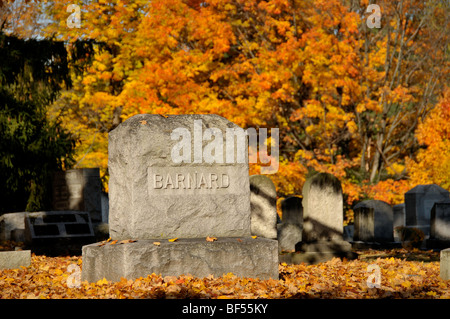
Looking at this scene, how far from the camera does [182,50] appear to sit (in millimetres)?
21828

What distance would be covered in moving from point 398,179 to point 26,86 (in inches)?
518

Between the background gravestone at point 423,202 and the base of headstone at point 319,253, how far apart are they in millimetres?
5551

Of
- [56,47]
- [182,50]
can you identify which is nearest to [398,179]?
[182,50]

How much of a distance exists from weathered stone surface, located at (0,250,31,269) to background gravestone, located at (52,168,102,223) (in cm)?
702

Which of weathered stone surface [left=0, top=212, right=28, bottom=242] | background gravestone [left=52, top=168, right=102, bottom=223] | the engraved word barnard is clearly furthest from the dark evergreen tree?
the engraved word barnard

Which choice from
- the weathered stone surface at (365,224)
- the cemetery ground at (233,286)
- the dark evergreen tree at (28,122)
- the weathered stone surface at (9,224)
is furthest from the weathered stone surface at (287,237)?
the dark evergreen tree at (28,122)

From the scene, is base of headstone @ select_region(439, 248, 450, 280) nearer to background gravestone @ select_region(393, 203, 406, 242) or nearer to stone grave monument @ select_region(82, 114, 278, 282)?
stone grave monument @ select_region(82, 114, 278, 282)

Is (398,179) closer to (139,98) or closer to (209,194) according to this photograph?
(139,98)

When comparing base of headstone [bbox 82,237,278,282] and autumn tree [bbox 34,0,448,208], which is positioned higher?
autumn tree [bbox 34,0,448,208]

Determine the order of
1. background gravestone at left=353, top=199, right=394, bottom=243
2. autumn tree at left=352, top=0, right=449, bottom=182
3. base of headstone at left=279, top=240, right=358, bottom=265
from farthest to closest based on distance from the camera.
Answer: autumn tree at left=352, top=0, right=449, bottom=182 → background gravestone at left=353, top=199, right=394, bottom=243 → base of headstone at left=279, top=240, right=358, bottom=265

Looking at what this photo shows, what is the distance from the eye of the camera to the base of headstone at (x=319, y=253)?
10.8 metres

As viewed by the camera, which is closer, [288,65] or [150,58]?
[288,65]

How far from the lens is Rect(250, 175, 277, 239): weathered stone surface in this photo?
12102 mm

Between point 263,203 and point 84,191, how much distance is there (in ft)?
18.3
